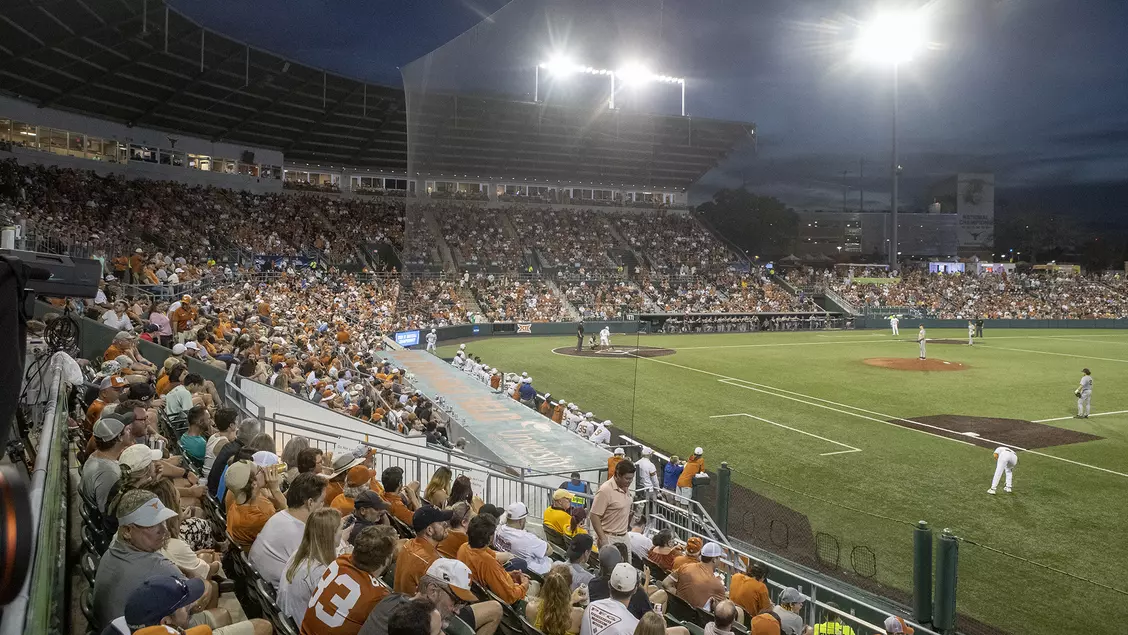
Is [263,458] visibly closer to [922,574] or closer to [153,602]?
[153,602]

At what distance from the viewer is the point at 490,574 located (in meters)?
4.71

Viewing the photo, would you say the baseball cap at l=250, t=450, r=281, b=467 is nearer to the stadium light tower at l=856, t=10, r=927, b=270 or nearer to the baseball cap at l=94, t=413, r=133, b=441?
the baseball cap at l=94, t=413, r=133, b=441

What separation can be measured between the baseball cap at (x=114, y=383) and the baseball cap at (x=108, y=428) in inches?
116

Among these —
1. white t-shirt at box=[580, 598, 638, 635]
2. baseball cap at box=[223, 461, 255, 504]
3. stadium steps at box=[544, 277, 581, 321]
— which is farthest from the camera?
stadium steps at box=[544, 277, 581, 321]

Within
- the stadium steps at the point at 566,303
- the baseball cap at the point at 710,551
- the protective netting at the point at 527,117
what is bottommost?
the baseball cap at the point at 710,551

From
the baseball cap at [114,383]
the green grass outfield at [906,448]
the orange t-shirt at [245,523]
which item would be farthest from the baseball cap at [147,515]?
the green grass outfield at [906,448]

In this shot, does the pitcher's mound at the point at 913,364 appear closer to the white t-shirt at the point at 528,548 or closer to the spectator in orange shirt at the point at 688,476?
the spectator in orange shirt at the point at 688,476

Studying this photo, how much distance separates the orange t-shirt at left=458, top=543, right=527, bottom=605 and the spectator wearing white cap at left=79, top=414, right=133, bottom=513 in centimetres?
231

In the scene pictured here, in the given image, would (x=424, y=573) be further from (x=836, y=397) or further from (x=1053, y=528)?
(x=836, y=397)

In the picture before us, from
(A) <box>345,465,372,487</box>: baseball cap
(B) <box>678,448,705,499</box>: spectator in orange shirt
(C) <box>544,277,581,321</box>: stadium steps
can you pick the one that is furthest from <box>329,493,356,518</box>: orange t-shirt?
(C) <box>544,277,581,321</box>: stadium steps

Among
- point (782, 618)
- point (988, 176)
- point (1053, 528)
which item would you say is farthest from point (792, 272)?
point (988, 176)

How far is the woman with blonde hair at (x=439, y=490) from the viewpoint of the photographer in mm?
6266

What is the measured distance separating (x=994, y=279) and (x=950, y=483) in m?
55.0

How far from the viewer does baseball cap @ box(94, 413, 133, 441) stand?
5.29 metres
